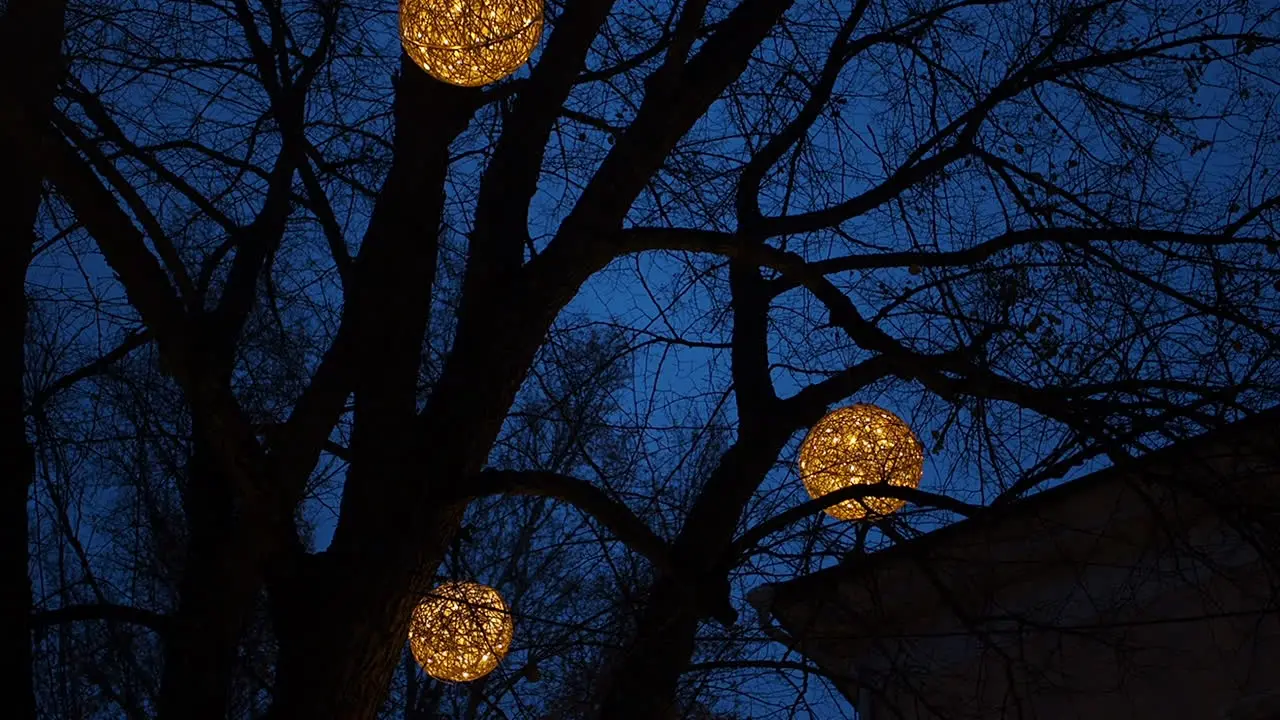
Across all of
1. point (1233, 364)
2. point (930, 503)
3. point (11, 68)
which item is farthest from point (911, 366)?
point (11, 68)

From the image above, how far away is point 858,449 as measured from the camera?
460 cm

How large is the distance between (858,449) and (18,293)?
8.93 ft

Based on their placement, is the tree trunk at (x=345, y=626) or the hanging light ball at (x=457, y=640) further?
the hanging light ball at (x=457, y=640)

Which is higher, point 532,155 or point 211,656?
point 532,155

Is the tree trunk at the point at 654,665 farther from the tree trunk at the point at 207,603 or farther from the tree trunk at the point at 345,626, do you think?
the tree trunk at the point at 207,603

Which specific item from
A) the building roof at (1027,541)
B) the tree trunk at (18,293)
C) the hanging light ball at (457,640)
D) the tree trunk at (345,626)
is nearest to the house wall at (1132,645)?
the building roof at (1027,541)

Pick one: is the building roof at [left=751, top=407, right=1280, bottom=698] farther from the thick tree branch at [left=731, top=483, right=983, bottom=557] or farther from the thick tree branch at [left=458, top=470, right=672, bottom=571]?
the thick tree branch at [left=458, top=470, right=672, bottom=571]

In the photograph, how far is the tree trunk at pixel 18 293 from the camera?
10.9ft

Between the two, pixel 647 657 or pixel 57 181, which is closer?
pixel 57 181

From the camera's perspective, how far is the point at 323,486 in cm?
643

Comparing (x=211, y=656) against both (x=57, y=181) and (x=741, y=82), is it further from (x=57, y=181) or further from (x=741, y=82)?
(x=741, y=82)

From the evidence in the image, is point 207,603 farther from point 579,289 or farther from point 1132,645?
point 1132,645

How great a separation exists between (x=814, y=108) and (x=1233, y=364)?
190 centimetres

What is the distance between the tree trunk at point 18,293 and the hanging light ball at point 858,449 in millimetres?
2502
